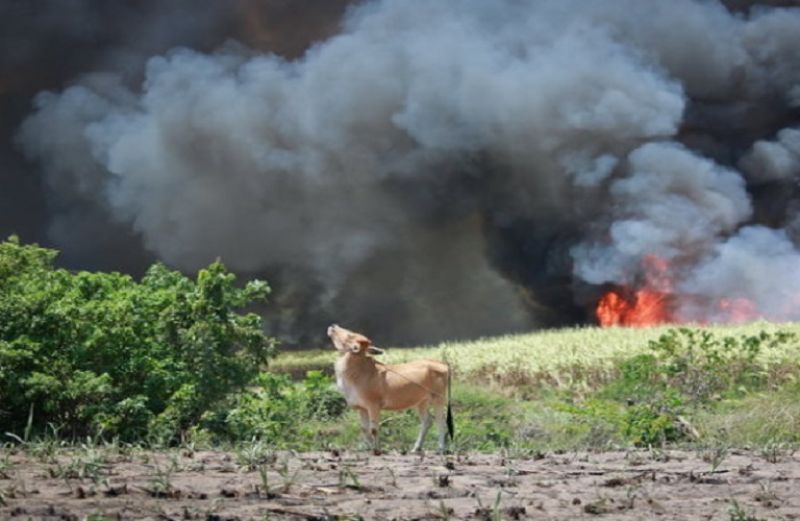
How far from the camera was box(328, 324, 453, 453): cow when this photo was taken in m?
8.34

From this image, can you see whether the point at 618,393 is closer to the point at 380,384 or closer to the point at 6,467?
the point at 380,384

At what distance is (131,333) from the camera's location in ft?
31.3

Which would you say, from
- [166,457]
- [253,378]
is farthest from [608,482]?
[253,378]

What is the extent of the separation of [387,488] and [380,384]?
3927 millimetres

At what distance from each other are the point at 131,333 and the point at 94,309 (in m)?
0.49

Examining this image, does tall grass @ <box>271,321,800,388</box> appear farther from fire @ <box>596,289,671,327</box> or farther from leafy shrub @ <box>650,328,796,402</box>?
fire @ <box>596,289,671,327</box>

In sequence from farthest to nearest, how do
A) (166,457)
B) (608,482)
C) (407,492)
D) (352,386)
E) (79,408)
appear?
(79,408) < (352,386) < (166,457) < (608,482) < (407,492)

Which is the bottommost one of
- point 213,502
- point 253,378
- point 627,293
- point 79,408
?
point 213,502

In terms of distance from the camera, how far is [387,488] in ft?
14.8

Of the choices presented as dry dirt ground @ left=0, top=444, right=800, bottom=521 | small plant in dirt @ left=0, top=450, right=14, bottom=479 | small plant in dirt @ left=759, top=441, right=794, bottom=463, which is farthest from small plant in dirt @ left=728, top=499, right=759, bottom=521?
small plant in dirt @ left=0, top=450, right=14, bottom=479

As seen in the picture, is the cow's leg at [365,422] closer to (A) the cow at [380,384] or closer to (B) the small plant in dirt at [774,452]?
(A) the cow at [380,384]

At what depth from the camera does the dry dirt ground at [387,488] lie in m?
3.88

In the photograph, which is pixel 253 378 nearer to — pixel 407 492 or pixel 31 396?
pixel 31 396

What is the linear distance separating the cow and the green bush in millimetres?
1688
